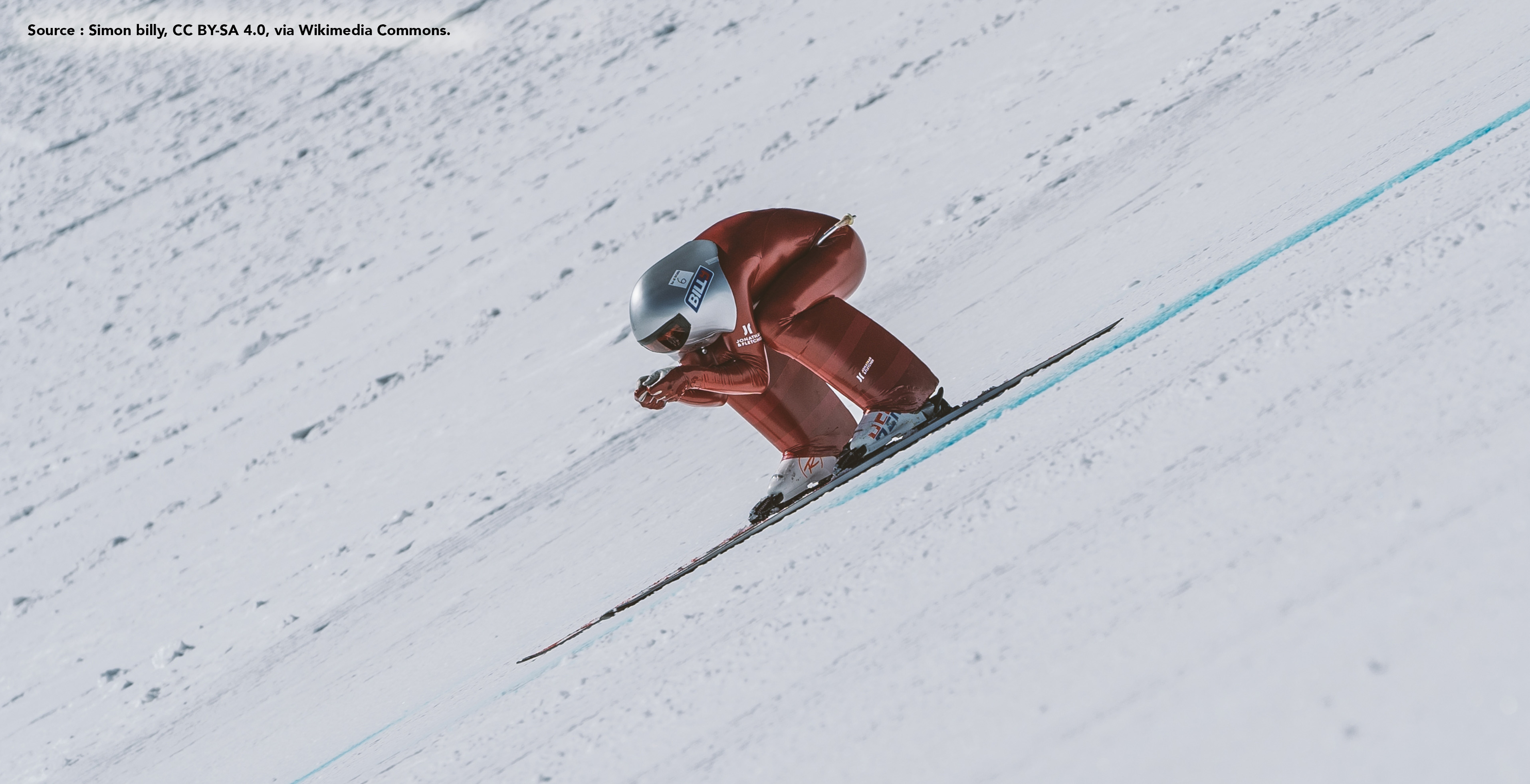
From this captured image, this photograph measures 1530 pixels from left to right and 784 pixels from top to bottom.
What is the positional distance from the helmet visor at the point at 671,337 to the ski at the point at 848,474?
27.4 inches

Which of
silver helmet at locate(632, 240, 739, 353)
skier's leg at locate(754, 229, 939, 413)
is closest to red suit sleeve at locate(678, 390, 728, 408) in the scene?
silver helmet at locate(632, 240, 739, 353)

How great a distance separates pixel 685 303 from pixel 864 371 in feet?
2.23

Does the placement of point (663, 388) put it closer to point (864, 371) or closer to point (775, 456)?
point (864, 371)

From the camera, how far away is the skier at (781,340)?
359cm

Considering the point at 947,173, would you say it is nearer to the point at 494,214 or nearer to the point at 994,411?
the point at 994,411

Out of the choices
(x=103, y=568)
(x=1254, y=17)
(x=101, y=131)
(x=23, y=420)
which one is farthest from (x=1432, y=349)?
(x=101, y=131)

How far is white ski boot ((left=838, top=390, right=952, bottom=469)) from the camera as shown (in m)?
A: 3.77

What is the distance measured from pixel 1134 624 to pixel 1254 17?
5340mm

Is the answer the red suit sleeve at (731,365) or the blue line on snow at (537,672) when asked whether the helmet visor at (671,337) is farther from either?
the blue line on snow at (537,672)

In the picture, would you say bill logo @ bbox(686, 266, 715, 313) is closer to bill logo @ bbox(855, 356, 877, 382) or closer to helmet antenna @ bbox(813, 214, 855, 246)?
helmet antenna @ bbox(813, 214, 855, 246)

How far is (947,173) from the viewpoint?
6.47m

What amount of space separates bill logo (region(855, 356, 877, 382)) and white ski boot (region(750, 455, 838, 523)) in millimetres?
351

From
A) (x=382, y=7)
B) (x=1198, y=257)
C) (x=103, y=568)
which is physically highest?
(x=382, y=7)

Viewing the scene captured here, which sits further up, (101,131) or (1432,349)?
(101,131)
